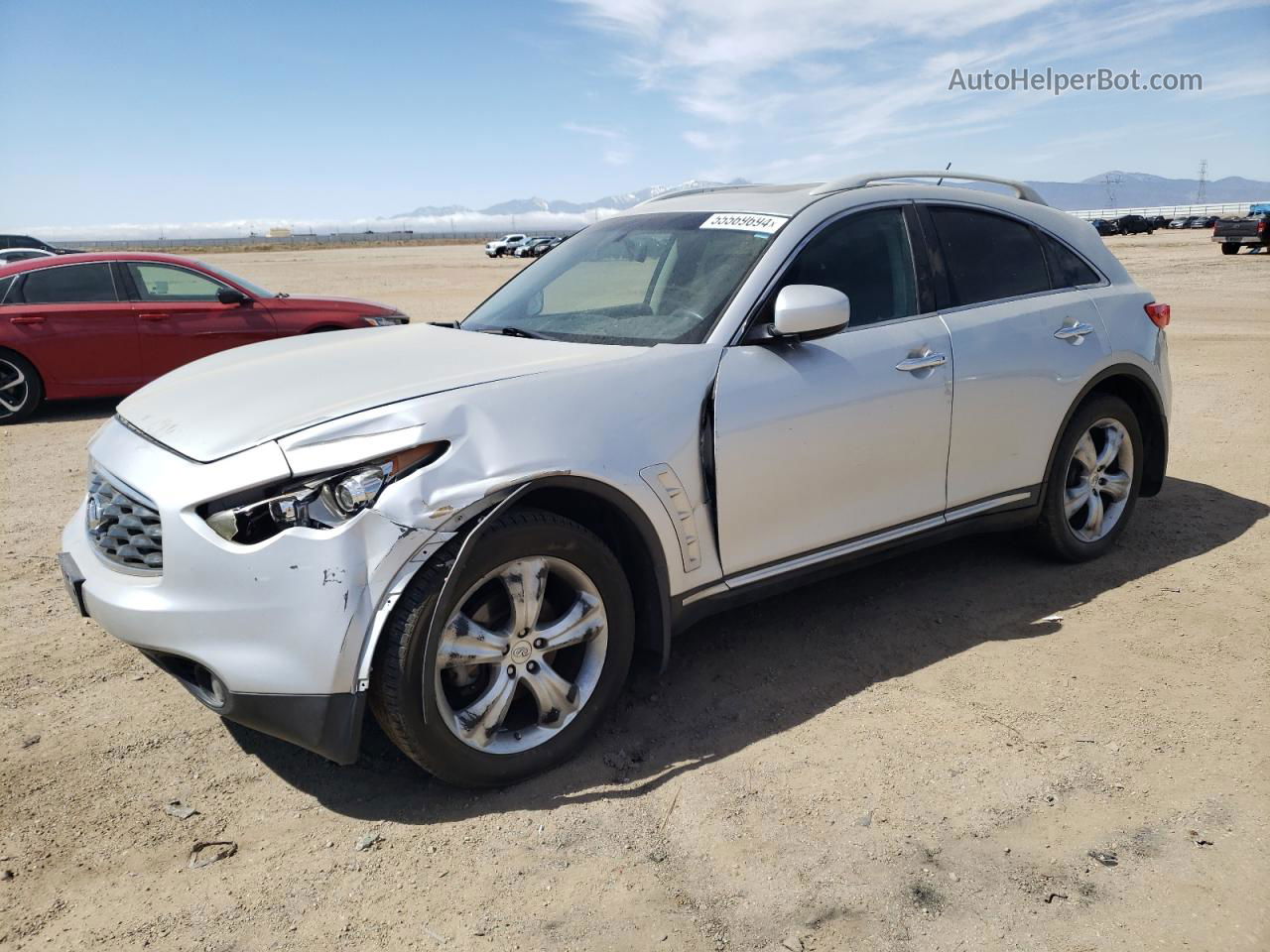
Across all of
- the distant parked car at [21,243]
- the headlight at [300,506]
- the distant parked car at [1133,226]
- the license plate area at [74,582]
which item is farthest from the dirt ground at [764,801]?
the distant parked car at [1133,226]

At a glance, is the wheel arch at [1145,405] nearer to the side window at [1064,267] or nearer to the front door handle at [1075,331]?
the front door handle at [1075,331]

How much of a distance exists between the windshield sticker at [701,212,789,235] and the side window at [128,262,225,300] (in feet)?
24.3

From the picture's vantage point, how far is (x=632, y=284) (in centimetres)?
415

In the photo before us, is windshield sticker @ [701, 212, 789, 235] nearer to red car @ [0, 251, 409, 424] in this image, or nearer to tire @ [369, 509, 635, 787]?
tire @ [369, 509, 635, 787]

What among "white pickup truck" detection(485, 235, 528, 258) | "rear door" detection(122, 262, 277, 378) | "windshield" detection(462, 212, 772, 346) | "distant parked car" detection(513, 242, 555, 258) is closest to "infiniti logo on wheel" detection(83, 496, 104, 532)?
"windshield" detection(462, 212, 772, 346)

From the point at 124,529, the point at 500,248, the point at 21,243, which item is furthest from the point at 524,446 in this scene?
the point at 500,248

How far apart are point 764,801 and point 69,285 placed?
357 inches

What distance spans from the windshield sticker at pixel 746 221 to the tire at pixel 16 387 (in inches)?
308

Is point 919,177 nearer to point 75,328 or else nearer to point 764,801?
point 764,801

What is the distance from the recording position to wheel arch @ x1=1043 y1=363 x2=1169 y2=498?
15.5ft

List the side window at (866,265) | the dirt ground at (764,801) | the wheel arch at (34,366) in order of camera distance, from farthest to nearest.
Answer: the wheel arch at (34,366), the side window at (866,265), the dirt ground at (764,801)

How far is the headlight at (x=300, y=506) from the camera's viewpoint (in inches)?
105

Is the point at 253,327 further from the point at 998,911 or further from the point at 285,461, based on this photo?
the point at 998,911

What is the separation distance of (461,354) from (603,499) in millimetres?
791
